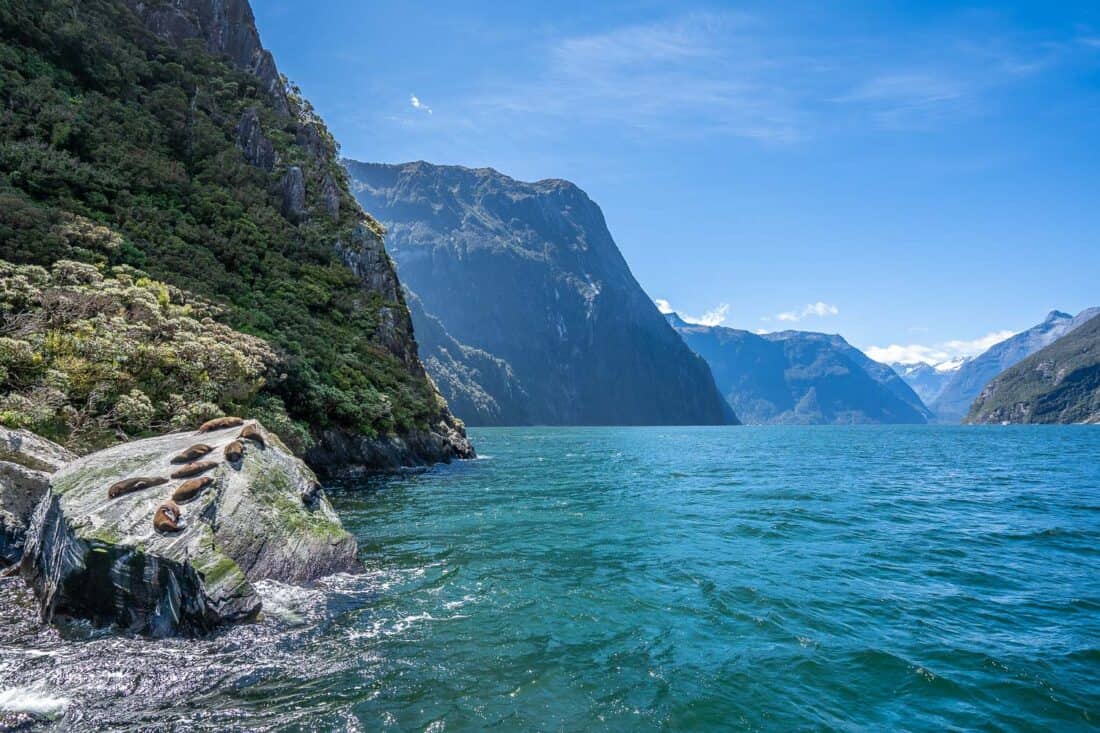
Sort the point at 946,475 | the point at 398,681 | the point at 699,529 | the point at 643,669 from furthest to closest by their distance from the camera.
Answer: the point at 946,475 → the point at 699,529 → the point at 643,669 → the point at 398,681

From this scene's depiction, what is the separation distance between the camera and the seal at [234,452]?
12633 millimetres

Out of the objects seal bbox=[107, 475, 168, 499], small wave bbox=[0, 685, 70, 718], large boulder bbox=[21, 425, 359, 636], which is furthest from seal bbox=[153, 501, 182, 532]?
small wave bbox=[0, 685, 70, 718]

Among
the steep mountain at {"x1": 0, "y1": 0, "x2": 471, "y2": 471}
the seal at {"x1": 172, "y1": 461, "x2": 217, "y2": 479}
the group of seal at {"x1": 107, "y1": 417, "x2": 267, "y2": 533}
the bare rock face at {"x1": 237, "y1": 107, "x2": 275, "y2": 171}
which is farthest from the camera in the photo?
the bare rock face at {"x1": 237, "y1": 107, "x2": 275, "y2": 171}

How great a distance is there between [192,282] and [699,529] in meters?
29.0

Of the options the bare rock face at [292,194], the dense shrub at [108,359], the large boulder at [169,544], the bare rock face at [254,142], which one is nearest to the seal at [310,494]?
the large boulder at [169,544]

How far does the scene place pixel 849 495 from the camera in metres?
28.3

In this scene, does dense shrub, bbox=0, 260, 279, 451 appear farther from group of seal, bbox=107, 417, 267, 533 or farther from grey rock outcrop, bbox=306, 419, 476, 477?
group of seal, bbox=107, 417, 267, 533

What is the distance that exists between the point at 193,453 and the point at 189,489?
6.44 feet

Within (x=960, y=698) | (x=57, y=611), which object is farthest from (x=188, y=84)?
(x=960, y=698)

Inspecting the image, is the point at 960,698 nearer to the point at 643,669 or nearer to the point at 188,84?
the point at 643,669

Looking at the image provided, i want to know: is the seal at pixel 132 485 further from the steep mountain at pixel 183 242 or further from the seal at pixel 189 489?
the steep mountain at pixel 183 242

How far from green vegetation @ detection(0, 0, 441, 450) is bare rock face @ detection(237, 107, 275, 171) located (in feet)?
3.05

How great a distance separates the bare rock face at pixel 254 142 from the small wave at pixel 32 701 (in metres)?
46.3

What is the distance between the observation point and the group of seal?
9.96 m
